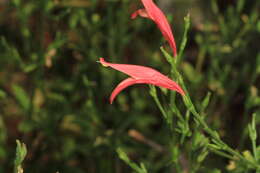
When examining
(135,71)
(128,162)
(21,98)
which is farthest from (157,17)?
(21,98)

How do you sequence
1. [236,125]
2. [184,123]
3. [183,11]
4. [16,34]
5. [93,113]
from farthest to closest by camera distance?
[183,11] < [16,34] < [236,125] < [93,113] < [184,123]

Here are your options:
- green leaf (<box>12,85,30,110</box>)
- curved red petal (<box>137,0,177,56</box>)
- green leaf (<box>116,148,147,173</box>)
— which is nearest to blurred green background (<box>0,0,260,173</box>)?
green leaf (<box>12,85,30,110</box>)

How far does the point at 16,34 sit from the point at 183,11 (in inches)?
42.5

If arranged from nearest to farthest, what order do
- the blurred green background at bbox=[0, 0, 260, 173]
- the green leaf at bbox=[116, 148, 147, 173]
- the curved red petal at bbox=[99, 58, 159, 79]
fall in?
the curved red petal at bbox=[99, 58, 159, 79], the green leaf at bbox=[116, 148, 147, 173], the blurred green background at bbox=[0, 0, 260, 173]

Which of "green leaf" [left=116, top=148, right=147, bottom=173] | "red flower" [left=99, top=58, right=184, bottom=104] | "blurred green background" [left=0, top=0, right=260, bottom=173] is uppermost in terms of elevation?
"red flower" [left=99, top=58, right=184, bottom=104]

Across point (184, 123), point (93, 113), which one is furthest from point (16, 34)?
point (184, 123)

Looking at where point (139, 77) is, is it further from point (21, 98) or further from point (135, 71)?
point (21, 98)

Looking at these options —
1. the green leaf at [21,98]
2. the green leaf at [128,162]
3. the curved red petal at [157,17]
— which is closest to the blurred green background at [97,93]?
the green leaf at [21,98]

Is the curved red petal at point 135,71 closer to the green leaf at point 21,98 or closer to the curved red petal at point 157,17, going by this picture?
the curved red petal at point 157,17

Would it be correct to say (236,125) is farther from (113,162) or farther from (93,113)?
(93,113)

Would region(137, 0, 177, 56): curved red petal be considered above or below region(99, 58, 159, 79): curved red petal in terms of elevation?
above

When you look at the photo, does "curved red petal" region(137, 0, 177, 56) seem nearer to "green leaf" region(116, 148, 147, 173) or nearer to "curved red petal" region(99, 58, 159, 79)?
"curved red petal" region(99, 58, 159, 79)

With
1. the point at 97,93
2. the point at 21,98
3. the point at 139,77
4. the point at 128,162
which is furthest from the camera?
the point at 97,93

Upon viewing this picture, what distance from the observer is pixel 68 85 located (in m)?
2.13
